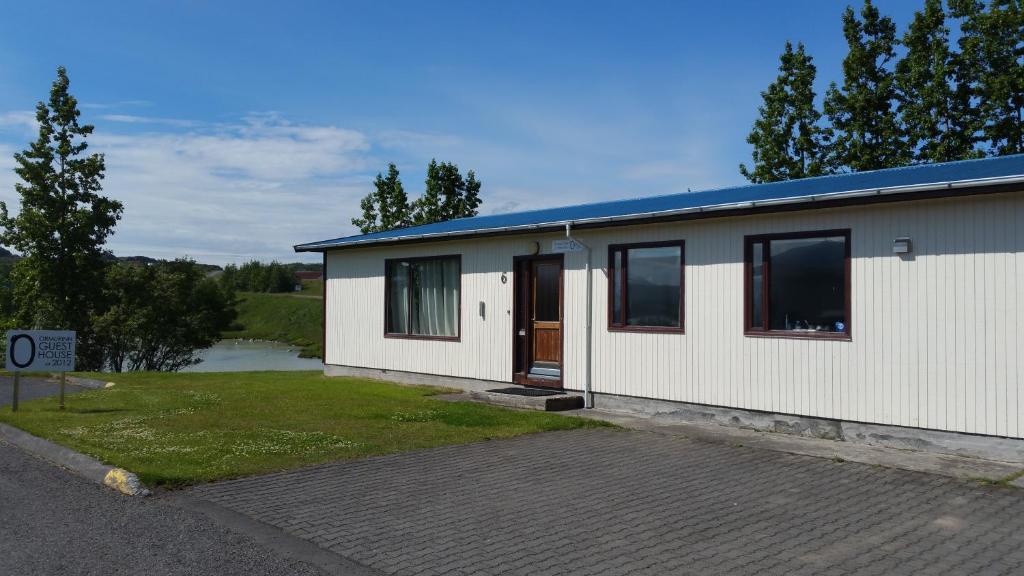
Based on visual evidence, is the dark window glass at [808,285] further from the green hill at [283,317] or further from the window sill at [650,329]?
the green hill at [283,317]

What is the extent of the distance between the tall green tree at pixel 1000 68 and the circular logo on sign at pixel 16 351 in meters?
20.7

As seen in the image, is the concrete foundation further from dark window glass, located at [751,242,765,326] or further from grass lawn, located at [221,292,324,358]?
grass lawn, located at [221,292,324,358]

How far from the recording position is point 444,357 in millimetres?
13773

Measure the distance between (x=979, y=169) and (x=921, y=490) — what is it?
3.97 meters

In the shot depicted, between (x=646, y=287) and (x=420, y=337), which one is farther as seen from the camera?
(x=420, y=337)

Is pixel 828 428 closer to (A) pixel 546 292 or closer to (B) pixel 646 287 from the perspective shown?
(B) pixel 646 287

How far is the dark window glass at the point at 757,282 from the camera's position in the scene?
30.8 feet

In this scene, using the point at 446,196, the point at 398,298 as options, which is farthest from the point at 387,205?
the point at 398,298

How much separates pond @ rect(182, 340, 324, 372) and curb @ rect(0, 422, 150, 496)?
640 inches

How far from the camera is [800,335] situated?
29.5 feet

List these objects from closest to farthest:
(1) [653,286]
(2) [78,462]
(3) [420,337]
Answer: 1. (2) [78,462]
2. (1) [653,286]
3. (3) [420,337]

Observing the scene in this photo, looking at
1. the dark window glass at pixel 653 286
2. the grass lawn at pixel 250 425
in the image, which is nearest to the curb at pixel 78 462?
the grass lawn at pixel 250 425

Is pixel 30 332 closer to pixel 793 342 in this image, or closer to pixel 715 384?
pixel 715 384

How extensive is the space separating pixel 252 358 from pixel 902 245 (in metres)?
31.4
